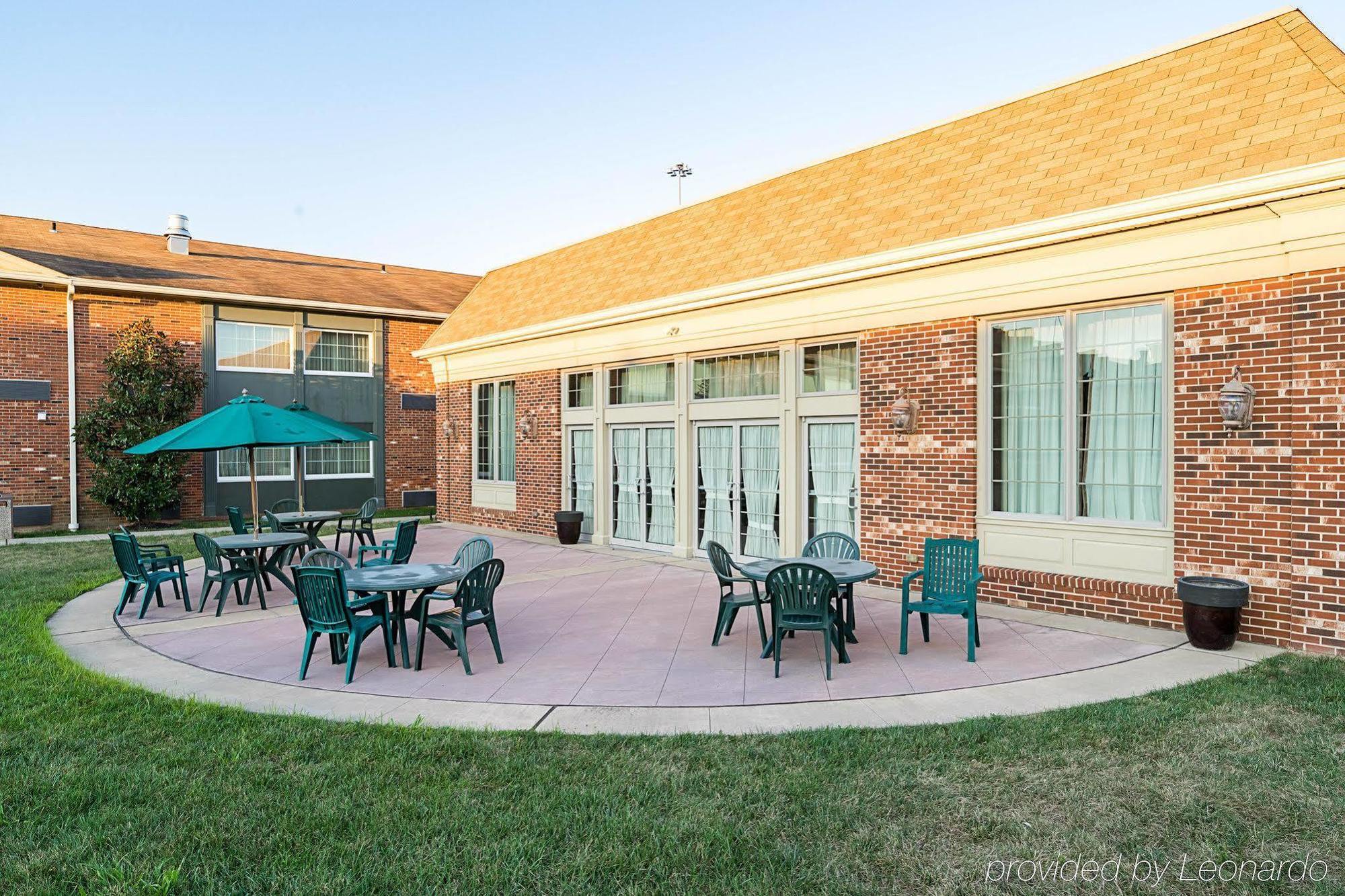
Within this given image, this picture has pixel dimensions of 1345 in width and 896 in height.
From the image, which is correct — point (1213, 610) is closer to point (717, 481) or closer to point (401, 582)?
point (717, 481)

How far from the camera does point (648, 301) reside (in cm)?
1275

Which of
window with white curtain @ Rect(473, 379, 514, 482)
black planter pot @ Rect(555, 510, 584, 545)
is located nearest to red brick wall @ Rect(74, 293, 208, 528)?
window with white curtain @ Rect(473, 379, 514, 482)

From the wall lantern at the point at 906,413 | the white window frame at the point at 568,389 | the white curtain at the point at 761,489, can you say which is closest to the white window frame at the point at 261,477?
the white window frame at the point at 568,389

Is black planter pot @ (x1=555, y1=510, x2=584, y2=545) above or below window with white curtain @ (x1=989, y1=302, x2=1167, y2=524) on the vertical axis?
below

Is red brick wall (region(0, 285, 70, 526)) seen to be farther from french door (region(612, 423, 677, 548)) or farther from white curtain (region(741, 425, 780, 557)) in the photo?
white curtain (region(741, 425, 780, 557))

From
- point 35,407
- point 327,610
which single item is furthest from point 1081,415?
point 35,407

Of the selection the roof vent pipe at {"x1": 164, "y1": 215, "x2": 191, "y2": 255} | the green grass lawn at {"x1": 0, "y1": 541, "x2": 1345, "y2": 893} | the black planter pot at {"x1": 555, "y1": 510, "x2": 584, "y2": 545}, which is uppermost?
the roof vent pipe at {"x1": 164, "y1": 215, "x2": 191, "y2": 255}

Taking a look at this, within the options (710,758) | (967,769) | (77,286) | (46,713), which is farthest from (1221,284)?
A: (77,286)

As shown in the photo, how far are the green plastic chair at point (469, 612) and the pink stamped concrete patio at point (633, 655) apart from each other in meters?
0.19

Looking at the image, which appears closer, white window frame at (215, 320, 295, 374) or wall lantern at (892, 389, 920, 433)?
wall lantern at (892, 389, 920, 433)

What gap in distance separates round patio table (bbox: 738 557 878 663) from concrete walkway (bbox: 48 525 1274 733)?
0.17m

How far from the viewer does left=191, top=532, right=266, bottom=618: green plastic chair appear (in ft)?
30.1

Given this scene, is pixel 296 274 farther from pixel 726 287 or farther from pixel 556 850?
pixel 556 850

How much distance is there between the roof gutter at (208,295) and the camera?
1750 centimetres
